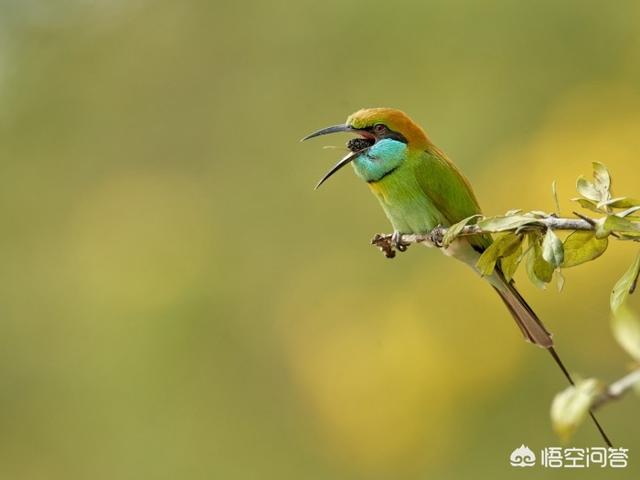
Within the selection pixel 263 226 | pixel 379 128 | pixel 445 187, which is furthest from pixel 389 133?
pixel 263 226

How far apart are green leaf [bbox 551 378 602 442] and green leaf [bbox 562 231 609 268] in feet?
1.32

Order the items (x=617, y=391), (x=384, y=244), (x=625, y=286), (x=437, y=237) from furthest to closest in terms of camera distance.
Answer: (x=437, y=237) → (x=384, y=244) → (x=625, y=286) → (x=617, y=391)

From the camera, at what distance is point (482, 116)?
602 cm

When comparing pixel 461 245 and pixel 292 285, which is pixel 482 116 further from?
pixel 461 245

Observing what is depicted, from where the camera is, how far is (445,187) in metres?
2.07

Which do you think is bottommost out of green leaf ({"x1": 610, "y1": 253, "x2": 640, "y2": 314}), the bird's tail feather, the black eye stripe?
the bird's tail feather

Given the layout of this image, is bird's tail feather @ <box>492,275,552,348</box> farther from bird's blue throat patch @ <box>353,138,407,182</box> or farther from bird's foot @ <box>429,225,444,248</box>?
bird's blue throat patch @ <box>353,138,407,182</box>

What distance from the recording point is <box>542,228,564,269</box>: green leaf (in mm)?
981

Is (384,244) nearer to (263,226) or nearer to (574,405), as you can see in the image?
(574,405)

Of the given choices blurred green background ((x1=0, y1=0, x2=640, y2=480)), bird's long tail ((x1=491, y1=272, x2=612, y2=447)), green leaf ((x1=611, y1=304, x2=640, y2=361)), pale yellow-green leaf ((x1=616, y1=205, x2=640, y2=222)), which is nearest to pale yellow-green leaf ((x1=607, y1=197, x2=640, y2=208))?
pale yellow-green leaf ((x1=616, y1=205, x2=640, y2=222))

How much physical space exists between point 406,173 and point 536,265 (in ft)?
3.43

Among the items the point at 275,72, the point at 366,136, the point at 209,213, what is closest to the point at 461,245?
the point at 366,136

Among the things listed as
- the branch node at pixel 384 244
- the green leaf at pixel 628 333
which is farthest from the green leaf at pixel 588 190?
the branch node at pixel 384 244

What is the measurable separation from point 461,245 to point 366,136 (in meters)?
0.30
